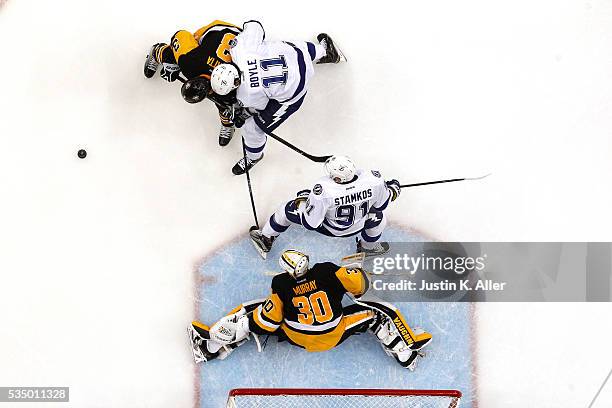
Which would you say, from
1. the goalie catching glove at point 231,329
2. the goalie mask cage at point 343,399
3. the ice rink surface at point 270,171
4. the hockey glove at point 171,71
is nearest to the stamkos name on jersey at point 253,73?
the hockey glove at point 171,71

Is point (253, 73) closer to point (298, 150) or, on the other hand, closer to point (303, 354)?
point (298, 150)

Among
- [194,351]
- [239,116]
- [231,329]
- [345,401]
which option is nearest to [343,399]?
[345,401]

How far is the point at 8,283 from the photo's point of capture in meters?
5.20

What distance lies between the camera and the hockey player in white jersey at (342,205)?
452 cm

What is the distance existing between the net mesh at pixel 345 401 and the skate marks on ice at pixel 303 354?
120 mm

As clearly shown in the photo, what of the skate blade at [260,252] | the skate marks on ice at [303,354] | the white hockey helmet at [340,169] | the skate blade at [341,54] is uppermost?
the skate blade at [341,54]

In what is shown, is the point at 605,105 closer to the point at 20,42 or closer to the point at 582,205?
the point at 582,205

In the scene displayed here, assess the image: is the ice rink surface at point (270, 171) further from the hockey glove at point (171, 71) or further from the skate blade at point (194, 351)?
the hockey glove at point (171, 71)

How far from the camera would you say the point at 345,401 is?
5113 mm

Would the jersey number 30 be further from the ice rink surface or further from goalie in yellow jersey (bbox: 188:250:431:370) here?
the ice rink surface

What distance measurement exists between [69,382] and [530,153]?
342 cm

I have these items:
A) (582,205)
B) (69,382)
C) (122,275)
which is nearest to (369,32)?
(582,205)
